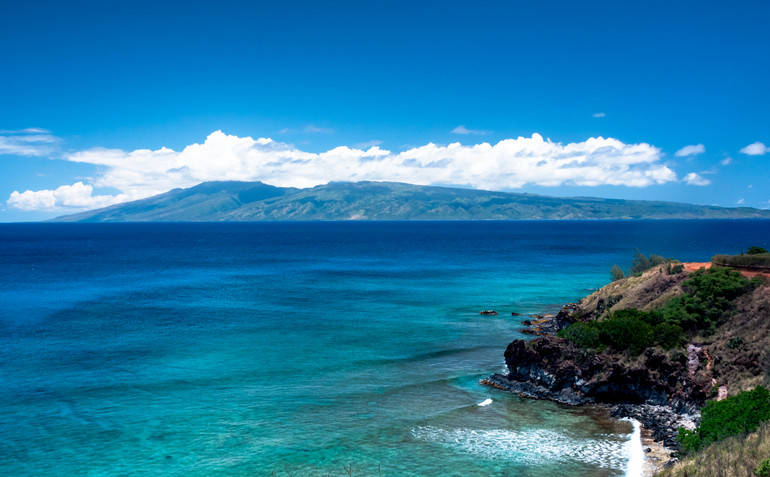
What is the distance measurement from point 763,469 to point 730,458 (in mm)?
2121

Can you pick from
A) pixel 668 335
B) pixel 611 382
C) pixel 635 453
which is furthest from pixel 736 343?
pixel 635 453

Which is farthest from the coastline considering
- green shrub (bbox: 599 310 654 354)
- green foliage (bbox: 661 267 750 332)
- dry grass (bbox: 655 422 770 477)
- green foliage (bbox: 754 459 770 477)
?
green foliage (bbox: 661 267 750 332)

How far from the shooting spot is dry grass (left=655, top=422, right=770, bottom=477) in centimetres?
1886

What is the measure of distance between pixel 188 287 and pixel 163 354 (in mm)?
44059

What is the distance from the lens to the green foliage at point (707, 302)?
3794cm

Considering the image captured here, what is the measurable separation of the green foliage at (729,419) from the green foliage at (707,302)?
12.0 m

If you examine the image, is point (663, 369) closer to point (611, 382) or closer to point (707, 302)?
point (611, 382)

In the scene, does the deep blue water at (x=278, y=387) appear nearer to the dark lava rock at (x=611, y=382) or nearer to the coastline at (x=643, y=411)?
the coastline at (x=643, y=411)

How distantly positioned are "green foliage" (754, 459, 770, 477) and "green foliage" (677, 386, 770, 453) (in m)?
6.14

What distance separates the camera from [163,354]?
45969 mm

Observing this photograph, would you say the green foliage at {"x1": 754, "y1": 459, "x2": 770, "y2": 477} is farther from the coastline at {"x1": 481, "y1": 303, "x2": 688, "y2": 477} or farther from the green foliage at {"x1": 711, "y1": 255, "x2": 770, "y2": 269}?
the green foliage at {"x1": 711, "y1": 255, "x2": 770, "y2": 269}

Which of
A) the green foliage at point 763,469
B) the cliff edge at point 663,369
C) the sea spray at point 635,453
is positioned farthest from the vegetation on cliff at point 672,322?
the green foliage at point 763,469

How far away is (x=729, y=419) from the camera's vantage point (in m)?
25.1

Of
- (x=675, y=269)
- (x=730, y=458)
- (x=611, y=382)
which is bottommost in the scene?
(x=611, y=382)
